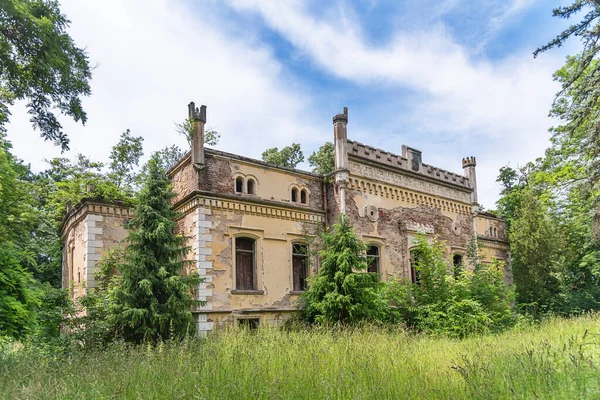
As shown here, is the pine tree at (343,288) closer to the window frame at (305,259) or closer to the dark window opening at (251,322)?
the window frame at (305,259)

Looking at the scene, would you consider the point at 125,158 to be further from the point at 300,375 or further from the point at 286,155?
the point at 300,375

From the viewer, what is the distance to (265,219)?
14.8 meters

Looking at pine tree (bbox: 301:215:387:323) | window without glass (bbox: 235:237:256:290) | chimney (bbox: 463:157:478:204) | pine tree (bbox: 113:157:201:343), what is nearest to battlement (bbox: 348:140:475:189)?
chimney (bbox: 463:157:478:204)

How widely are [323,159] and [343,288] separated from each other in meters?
21.6

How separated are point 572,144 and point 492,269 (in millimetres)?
12174

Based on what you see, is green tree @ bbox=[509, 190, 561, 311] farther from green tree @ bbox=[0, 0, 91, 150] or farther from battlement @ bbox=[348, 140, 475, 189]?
green tree @ bbox=[0, 0, 91, 150]

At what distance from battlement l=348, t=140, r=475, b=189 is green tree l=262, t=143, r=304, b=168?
15.7 m

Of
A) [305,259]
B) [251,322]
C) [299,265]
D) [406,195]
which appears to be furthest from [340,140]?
[251,322]

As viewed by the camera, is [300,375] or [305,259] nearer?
[300,375]

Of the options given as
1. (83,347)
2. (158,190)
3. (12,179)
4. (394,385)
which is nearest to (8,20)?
(12,179)

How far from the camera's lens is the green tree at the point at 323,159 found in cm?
3330

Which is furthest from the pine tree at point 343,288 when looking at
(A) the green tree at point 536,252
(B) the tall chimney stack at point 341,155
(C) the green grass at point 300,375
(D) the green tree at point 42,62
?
(A) the green tree at point 536,252

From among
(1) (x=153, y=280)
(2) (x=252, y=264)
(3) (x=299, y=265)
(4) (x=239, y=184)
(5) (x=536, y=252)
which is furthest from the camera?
(5) (x=536, y=252)

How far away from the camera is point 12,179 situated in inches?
401
